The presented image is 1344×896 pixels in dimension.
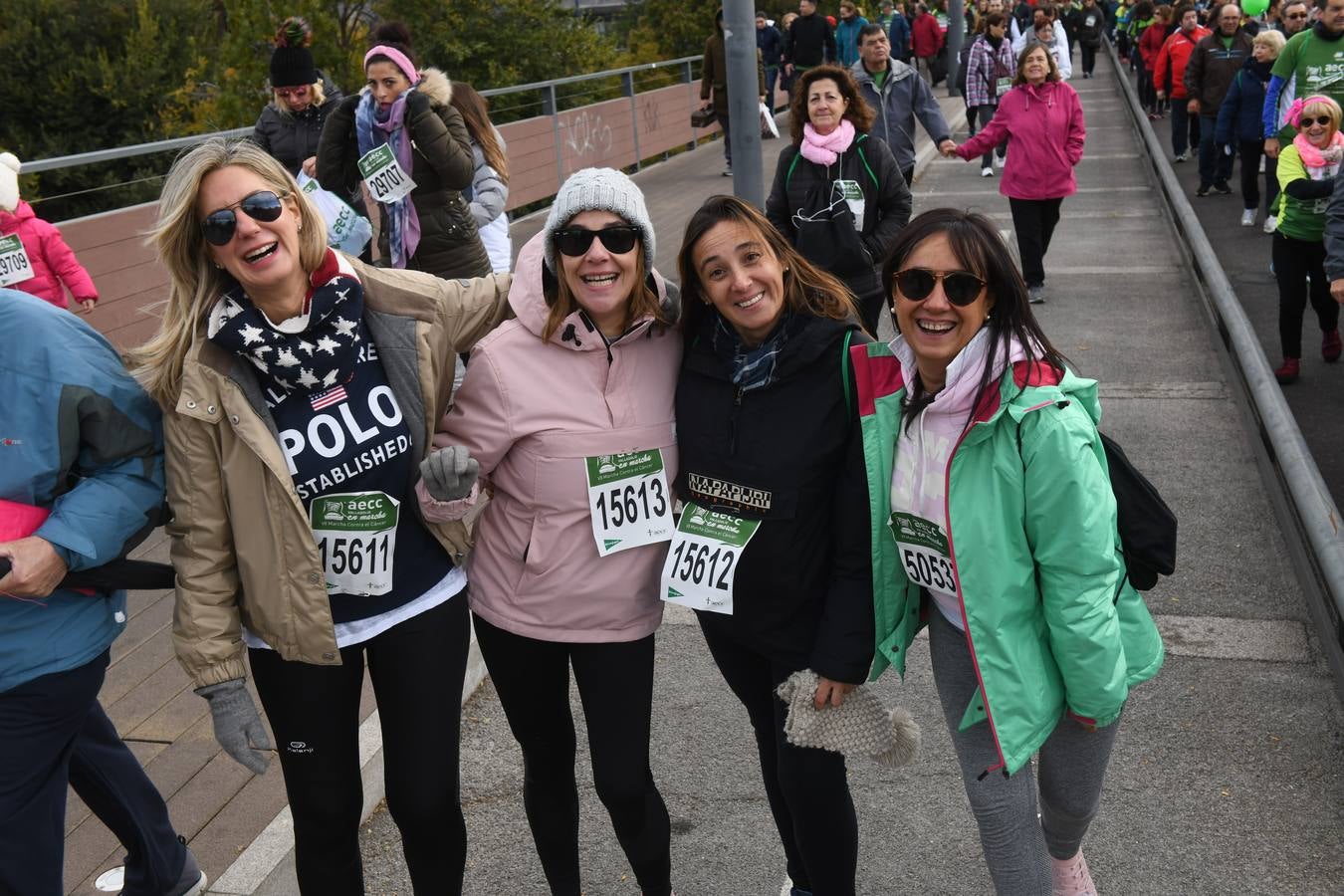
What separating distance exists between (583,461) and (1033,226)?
25.1ft

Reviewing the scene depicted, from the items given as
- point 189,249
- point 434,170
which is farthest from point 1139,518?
point 434,170

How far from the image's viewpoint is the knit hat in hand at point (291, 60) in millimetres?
7586

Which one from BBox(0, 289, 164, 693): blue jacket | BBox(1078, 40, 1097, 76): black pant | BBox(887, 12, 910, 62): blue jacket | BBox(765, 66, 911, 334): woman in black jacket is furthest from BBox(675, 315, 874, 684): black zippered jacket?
BBox(1078, 40, 1097, 76): black pant

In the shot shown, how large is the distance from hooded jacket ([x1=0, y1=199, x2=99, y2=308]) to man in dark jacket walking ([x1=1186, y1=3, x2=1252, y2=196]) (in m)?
12.1

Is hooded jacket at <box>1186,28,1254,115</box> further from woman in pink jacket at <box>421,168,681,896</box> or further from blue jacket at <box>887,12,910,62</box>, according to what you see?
woman in pink jacket at <box>421,168,681,896</box>

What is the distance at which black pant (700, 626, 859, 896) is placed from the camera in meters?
2.90

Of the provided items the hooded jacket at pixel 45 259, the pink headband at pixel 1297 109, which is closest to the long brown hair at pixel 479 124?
the hooded jacket at pixel 45 259

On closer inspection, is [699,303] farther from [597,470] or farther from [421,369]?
[421,369]

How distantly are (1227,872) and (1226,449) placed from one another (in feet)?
13.0

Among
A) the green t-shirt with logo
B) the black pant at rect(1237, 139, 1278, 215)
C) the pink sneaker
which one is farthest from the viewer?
the black pant at rect(1237, 139, 1278, 215)

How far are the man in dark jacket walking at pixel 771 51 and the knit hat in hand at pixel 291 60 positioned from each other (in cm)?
1607

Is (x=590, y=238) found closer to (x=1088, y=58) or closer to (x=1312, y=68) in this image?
(x=1312, y=68)

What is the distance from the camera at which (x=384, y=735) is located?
298 cm

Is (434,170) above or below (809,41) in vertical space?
above
